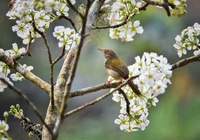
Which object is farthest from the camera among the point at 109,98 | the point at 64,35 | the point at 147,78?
the point at 109,98

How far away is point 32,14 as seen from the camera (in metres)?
0.79

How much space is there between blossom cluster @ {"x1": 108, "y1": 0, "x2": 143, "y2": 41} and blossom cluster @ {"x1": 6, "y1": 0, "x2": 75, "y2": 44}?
0.34ft

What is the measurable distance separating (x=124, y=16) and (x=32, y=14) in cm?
Result: 20

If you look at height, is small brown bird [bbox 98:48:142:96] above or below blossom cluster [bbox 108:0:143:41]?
below

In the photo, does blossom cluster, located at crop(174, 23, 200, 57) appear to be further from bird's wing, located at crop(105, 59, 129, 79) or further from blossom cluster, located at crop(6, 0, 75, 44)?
blossom cluster, located at crop(6, 0, 75, 44)

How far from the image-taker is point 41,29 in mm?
811

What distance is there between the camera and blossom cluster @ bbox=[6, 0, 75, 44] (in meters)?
0.74

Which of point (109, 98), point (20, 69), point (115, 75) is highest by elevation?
point (20, 69)

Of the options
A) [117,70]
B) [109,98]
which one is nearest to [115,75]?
[117,70]

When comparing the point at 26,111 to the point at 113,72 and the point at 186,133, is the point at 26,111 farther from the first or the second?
the point at 113,72

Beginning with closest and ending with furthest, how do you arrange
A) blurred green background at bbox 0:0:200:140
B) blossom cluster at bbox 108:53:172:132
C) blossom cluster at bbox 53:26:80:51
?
blossom cluster at bbox 108:53:172:132
blossom cluster at bbox 53:26:80:51
blurred green background at bbox 0:0:200:140

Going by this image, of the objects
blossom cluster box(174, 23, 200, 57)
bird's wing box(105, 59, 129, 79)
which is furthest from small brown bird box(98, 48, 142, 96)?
blossom cluster box(174, 23, 200, 57)

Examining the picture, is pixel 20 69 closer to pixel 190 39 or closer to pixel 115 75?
pixel 115 75

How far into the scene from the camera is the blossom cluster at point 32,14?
29.3 inches
